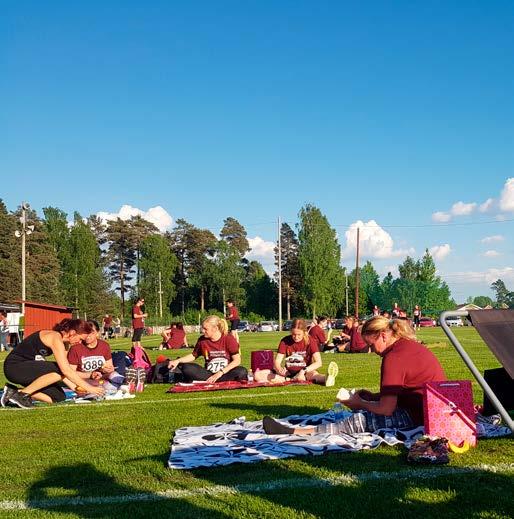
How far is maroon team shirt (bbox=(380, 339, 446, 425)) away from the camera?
19.1 feet

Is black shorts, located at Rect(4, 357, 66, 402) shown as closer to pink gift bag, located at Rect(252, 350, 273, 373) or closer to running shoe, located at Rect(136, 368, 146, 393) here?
running shoe, located at Rect(136, 368, 146, 393)

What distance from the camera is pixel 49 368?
31.3 ft

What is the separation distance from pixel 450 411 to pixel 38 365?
627cm

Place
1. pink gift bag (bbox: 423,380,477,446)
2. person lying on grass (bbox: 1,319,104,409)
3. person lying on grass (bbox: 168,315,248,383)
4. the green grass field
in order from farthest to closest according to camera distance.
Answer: person lying on grass (bbox: 168,315,248,383) → person lying on grass (bbox: 1,319,104,409) → pink gift bag (bbox: 423,380,477,446) → the green grass field

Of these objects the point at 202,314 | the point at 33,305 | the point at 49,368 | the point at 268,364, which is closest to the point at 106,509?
the point at 49,368

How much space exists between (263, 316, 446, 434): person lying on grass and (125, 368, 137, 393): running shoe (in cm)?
507

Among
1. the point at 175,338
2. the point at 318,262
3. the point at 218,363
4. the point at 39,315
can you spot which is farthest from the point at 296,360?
the point at 318,262

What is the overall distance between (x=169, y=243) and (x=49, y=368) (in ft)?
283

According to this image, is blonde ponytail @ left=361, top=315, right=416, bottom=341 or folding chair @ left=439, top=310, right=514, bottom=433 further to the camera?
blonde ponytail @ left=361, top=315, right=416, bottom=341

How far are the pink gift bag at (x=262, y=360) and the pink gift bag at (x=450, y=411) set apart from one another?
635 cm

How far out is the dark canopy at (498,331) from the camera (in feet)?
15.4

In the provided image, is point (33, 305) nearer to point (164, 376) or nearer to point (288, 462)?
point (164, 376)

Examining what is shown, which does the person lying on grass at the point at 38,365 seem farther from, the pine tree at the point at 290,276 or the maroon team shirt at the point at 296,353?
the pine tree at the point at 290,276

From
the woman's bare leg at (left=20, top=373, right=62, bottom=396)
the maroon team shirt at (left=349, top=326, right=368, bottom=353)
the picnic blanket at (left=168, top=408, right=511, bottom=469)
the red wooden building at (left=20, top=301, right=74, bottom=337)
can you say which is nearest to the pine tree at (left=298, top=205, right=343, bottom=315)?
the red wooden building at (left=20, top=301, right=74, bottom=337)
